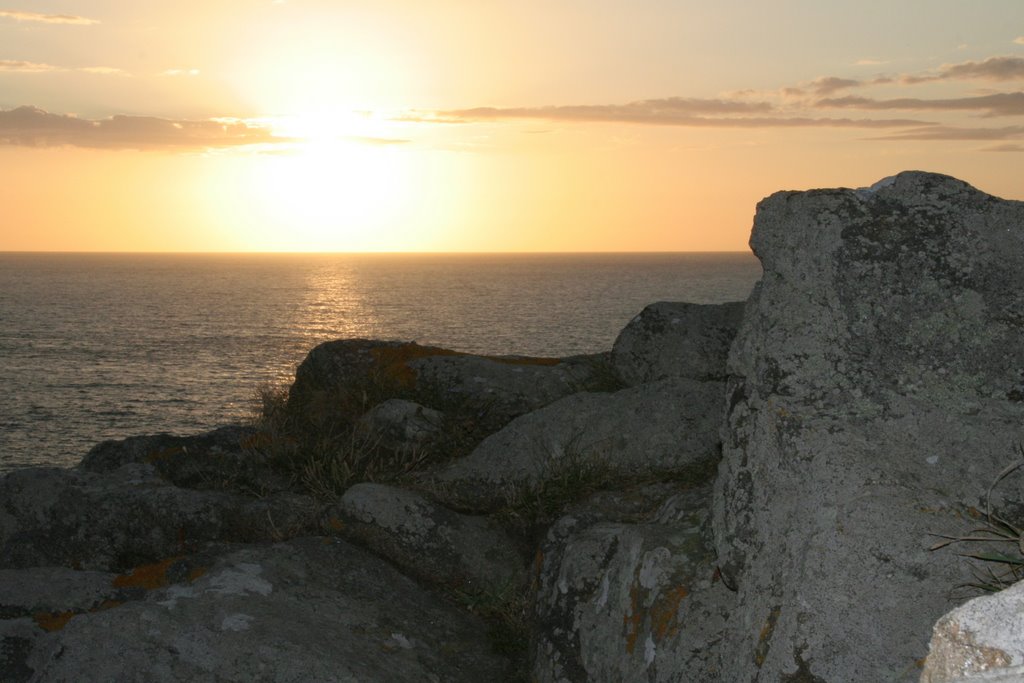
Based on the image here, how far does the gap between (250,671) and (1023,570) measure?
3.60 m

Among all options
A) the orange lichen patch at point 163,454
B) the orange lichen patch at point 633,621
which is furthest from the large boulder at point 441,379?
the orange lichen patch at point 633,621

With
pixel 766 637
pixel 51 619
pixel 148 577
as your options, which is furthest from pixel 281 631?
pixel 766 637

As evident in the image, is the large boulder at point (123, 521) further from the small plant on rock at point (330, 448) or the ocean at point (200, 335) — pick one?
the ocean at point (200, 335)

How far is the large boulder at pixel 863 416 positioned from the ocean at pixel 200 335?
753cm

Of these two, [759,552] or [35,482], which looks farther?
[35,482]

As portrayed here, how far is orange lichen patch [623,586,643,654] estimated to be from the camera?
4633mm

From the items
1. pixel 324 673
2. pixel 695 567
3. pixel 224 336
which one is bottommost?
pixel 224 336

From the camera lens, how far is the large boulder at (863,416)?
12.2ft

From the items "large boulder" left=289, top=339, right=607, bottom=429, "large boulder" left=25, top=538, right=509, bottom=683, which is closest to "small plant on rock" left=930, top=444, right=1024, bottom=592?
"large boulder" left=25, top=538, right=509, bottom=683

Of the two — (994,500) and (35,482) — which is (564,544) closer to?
(994,500)

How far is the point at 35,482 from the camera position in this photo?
691 centimetres

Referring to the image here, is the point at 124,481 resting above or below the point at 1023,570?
below

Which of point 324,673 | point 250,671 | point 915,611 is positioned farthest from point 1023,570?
point 250,671

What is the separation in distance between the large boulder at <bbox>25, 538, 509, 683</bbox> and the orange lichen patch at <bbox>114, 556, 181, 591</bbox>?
1.06 feet
